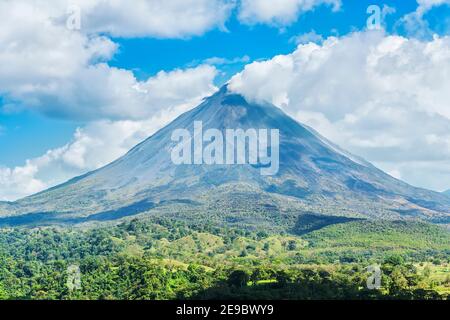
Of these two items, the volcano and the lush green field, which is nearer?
the lush green field

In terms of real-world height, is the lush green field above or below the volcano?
below

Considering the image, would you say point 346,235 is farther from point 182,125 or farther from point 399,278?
point 182,125

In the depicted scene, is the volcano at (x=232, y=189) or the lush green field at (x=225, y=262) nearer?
the lush green field at (x=225, y=262)

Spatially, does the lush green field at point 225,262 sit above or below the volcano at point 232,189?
below
